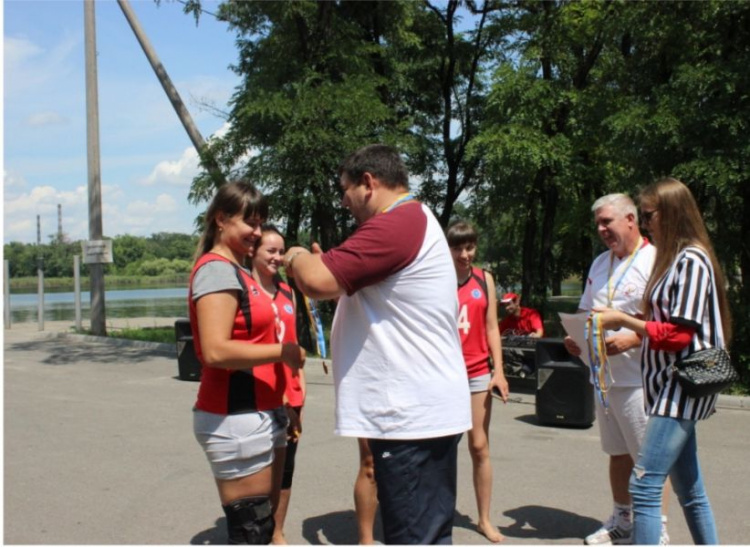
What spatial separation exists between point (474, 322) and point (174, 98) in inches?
493

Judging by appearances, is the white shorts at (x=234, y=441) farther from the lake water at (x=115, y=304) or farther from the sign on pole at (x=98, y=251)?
the lake water at (x=115, y=304)

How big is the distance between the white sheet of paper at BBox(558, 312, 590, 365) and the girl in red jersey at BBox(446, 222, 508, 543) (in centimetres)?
62

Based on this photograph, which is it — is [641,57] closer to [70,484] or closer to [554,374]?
[554,374]

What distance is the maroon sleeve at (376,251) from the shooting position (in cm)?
245

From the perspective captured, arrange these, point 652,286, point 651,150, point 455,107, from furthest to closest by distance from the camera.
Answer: point 455,107
point 651,150
point 652,286

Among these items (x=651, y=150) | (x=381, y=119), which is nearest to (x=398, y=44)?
(x=381, y=119)

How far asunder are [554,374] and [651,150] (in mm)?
4715

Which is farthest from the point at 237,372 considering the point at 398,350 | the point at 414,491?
the point at 414,491

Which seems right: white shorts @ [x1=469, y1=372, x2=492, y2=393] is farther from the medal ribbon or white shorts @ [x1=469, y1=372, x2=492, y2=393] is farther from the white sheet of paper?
the medal ribbon

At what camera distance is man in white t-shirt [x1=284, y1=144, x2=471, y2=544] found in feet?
8.16

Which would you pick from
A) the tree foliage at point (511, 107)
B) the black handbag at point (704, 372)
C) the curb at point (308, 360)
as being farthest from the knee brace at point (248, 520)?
the tree foliage at point (511, 107)

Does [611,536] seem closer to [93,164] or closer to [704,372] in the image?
[704,372]

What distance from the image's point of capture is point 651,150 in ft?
36.3

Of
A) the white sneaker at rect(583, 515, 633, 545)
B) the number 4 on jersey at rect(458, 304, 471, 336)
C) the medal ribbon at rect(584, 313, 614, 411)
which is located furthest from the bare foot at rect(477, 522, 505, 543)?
the number 4 on jersey at rect(458, 304, 471, 336)
